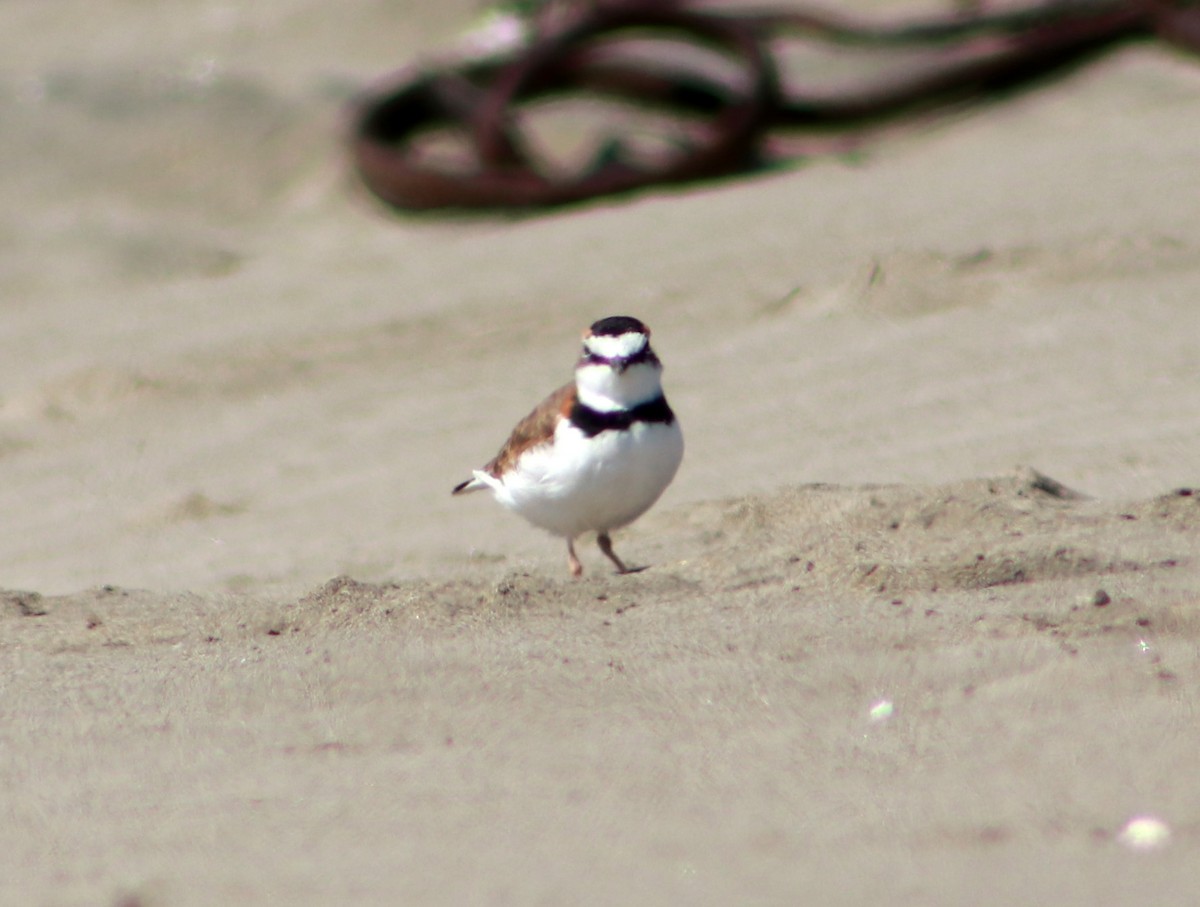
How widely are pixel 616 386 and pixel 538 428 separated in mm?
406

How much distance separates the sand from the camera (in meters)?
3.22

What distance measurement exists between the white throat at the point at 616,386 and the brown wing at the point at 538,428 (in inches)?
3.7

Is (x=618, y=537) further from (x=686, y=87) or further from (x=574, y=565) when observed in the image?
(x=686, y=87)

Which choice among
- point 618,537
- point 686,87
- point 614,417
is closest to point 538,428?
point 614,417

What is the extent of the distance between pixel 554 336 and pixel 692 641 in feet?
15.2

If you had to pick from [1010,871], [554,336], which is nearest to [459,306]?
[554,336]

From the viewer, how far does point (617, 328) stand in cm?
528

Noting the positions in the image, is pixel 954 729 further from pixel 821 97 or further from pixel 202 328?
pixel 821 97

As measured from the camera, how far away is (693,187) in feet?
35.9

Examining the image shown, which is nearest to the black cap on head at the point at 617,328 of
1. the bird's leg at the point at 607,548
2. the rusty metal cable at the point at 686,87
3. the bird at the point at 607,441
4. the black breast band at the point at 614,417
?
the bird at the point at 607,441

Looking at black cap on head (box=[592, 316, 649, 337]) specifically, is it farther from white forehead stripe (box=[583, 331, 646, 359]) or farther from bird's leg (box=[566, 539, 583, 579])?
bird's leg (box=[566, 539, 583, 579])

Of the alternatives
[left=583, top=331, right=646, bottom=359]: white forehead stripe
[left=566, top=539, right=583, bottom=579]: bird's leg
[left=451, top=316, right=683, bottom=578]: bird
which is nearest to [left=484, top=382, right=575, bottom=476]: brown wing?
[left=451, top=316, right=683, bottom=578]: bird

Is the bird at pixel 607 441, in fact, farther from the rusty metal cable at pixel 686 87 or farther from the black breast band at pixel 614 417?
the rusty metal cable at pixel 686 87

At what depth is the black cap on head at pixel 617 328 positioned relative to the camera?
207 inches
